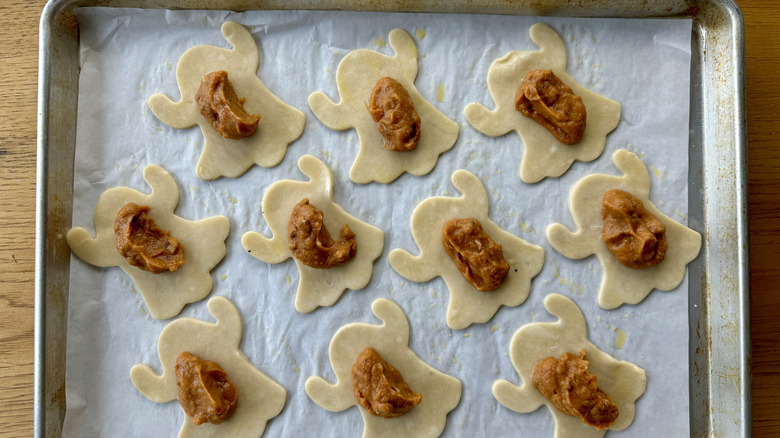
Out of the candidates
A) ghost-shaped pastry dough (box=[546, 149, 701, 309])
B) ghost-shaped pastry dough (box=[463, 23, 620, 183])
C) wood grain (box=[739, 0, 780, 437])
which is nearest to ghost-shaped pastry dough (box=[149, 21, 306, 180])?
ghost-shaped pastry dough (box=[463, 23, 620, 183])

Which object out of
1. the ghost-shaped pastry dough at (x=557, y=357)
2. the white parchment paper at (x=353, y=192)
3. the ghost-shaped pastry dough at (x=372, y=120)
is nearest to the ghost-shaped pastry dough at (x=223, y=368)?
the white parchment paper at (x=353, y=192)

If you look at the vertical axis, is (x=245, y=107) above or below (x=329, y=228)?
above

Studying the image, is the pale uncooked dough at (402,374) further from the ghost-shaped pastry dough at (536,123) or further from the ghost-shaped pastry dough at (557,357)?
the ghost-shaped pastry dough at (536,123)

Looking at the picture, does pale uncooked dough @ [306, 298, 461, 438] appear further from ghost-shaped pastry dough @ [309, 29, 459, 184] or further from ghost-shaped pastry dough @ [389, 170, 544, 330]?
ghost-shaped pastry dough @ [309, 29, 459, 184]

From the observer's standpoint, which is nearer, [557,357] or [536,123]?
[557,357]

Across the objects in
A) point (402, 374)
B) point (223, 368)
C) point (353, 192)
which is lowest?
point (223, 368)

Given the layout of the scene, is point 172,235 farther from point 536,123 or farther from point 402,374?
point 536,123

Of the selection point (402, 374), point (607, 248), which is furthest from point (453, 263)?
point (607, 248)
